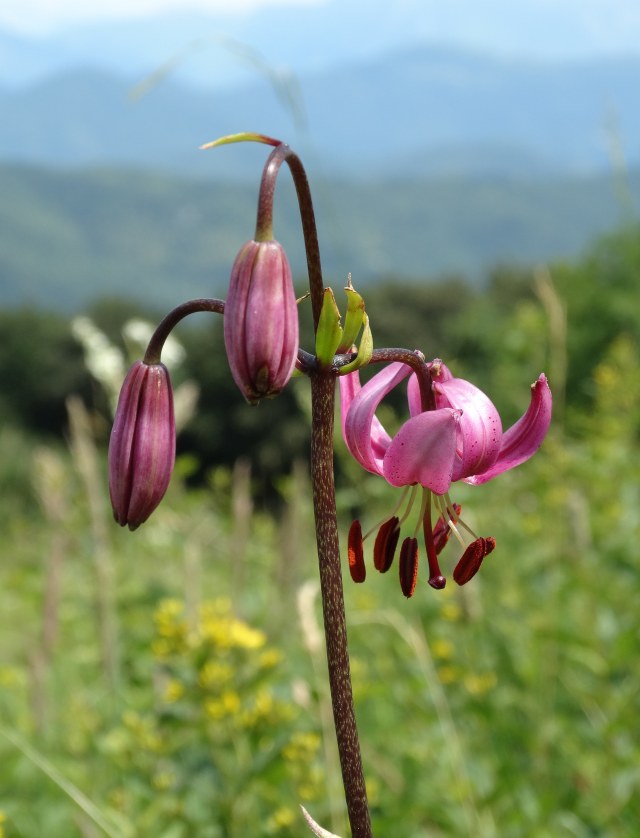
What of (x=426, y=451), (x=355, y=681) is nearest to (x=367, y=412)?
(x=426, y=451)

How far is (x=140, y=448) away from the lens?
30.7 inches

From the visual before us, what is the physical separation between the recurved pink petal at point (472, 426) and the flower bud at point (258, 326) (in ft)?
0.54

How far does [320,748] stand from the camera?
81.5 inches

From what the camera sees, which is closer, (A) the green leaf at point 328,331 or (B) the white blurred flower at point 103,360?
(A) the green leaf at point 328,331

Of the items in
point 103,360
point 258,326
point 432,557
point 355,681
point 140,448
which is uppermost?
point 258,326

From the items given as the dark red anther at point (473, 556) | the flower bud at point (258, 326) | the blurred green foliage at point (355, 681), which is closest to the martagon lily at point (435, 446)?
the dark red anther at point (473, 556)

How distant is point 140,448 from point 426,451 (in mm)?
211

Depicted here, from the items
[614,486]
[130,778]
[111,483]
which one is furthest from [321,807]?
[614,486]

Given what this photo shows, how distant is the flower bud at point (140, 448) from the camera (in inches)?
30.6

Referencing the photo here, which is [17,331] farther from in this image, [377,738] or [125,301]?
[377,738]

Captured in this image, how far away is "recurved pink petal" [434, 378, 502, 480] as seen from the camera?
2.57 feet

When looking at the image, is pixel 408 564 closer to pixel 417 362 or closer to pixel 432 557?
pixel 432 557

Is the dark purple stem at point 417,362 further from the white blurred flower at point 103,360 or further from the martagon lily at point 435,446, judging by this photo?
the white blurred flower at point 103,360

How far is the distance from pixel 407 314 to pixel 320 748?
39.0m
